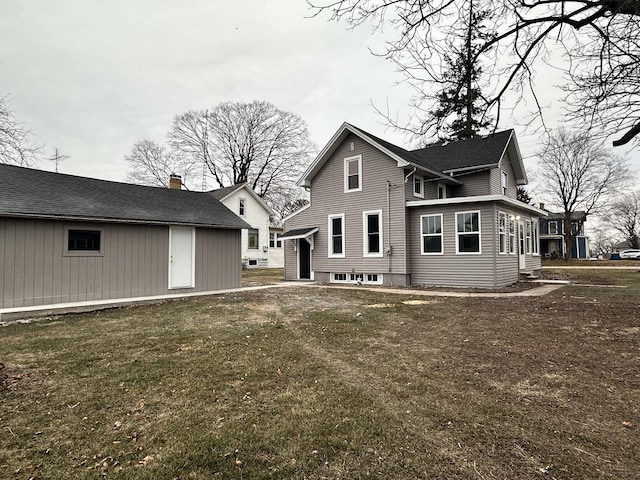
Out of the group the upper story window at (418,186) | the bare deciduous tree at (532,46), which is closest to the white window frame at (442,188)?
the upper story window at (418,186)

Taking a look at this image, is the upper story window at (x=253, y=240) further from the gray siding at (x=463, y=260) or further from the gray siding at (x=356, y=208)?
the gray siding at (x=463, y=260)

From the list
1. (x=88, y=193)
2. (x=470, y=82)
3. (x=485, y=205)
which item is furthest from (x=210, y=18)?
(x=485, y=205)

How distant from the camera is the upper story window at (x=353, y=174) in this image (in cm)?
1577

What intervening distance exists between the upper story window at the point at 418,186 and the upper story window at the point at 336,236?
11.5 feet

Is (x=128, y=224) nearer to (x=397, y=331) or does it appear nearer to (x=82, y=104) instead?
(x=397, y=331)

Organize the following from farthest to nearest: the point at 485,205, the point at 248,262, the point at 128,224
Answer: the point at 248,262 → the point at 485,205 → the point at 128,224

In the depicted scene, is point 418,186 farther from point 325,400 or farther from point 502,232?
point 325,400

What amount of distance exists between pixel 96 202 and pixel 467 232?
511 inches

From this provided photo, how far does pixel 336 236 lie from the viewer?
16688 mm

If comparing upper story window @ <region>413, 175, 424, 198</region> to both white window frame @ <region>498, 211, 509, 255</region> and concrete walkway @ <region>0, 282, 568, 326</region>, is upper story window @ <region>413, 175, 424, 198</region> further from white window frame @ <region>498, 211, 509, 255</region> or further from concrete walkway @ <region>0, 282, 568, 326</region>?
concrete walkway @ <region>0, 282, 568, 326</region>

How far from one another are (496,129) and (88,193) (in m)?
12.0

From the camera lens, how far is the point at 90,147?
1038 inches

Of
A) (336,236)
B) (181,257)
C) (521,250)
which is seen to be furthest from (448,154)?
(181,257)

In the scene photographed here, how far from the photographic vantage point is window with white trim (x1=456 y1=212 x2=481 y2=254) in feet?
42.9
